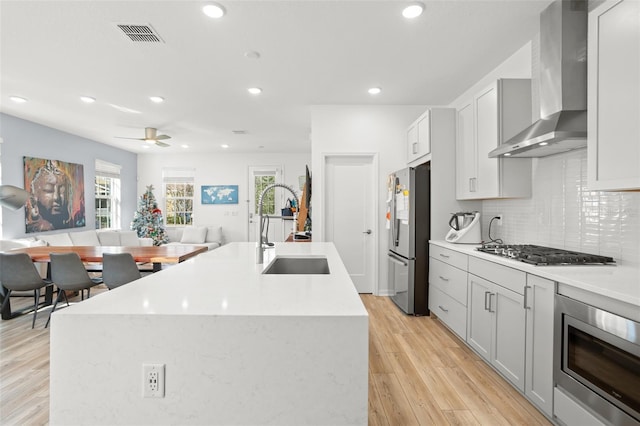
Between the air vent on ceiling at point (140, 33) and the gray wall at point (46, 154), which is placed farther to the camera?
the gray wall at point (46, 154)

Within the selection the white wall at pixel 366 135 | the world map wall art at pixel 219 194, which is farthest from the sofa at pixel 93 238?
the white wall at pixel 366 135

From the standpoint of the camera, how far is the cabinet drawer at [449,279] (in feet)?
9.11

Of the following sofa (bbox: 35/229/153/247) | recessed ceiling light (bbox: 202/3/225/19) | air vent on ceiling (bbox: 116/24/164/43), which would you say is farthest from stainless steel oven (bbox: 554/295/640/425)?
sofa (bbox: 35/229/153/247)

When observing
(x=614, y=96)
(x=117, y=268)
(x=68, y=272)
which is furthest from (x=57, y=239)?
(x=614, y=96)

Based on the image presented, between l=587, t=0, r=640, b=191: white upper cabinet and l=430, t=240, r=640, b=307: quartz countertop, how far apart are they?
1.47 feet

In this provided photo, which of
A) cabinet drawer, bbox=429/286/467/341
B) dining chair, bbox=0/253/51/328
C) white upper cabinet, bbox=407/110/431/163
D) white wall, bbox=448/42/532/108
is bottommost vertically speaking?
cabinet drawer, bbox=429/286/467/341

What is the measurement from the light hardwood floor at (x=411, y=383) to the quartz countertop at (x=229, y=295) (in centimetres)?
102

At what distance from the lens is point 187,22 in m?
2.45

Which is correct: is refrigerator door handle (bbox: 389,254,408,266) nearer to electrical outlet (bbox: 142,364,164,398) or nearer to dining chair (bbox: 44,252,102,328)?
electrical outlet (bbox: 142,364,164,398)

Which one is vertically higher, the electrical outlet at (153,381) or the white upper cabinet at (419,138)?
the white upper cabinet at (419,138)

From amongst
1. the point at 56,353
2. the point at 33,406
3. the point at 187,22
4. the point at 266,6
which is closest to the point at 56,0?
the point at 187,22

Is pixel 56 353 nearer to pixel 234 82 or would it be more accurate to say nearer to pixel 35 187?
pixel 234 82

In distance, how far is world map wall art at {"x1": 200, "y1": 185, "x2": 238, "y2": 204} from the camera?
8.16 m

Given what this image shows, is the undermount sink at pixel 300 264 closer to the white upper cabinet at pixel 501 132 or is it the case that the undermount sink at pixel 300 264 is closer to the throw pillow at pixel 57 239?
the white upper cabinet at pixel 501 132
